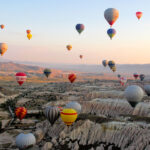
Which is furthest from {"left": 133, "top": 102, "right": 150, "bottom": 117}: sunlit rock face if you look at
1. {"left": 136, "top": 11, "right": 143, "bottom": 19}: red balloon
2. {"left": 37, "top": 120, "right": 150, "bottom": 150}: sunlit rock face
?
{"left": 136, "top": 11, "right": 143, "bottom": 19}: red balloon

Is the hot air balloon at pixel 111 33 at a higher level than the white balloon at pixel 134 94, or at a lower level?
higher

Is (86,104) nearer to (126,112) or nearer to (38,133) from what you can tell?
(126,112)

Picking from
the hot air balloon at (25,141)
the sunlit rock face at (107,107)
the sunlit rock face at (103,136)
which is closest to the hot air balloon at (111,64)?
the sunlit rock face at (107,107)

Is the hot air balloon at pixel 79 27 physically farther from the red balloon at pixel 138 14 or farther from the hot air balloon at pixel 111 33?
the red balloon at pixel 138 14

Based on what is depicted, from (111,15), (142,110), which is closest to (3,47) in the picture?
(111,15)

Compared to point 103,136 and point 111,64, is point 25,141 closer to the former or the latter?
point 103,136

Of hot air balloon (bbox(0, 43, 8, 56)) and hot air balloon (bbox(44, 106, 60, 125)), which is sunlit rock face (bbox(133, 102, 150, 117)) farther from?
hot air balloon (bbox(0, 43, 8, 56))
